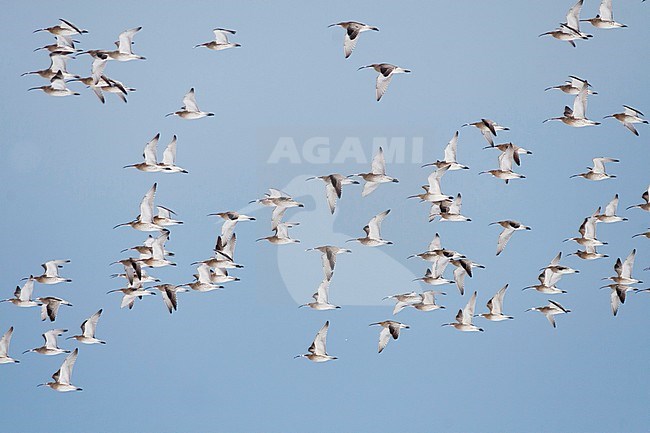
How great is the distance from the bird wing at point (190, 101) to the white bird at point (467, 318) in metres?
3.60

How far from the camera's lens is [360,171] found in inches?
584

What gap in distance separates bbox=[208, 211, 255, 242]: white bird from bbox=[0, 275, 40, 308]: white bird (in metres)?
2.04

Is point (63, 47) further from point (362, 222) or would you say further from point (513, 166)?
point (513, 166)

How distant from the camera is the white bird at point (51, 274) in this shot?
563 inches

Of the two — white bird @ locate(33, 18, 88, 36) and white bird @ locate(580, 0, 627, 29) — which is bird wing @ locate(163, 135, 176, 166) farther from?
white bird @ locate(580, 0, 627, 29)

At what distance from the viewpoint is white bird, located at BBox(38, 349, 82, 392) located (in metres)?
14.3

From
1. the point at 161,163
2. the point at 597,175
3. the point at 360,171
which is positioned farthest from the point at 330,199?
the point at 597,175

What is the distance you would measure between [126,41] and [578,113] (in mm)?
4691

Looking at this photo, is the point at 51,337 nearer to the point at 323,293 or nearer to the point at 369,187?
the point at 323,293

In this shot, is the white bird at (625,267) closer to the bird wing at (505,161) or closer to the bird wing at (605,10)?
the bird wing at (505,161)

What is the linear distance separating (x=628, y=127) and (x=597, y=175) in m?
0.70

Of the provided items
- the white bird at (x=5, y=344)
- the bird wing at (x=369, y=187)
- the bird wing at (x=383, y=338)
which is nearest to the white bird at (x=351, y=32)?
the bird wing at (x=369, y=187)

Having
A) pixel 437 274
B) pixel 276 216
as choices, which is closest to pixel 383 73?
pixel 276 216

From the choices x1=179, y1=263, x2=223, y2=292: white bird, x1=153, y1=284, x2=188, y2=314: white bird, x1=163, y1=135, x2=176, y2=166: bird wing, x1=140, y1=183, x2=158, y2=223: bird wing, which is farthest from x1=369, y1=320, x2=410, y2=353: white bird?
x1=163, y1=135, x2=176, y2=166: bird wing
